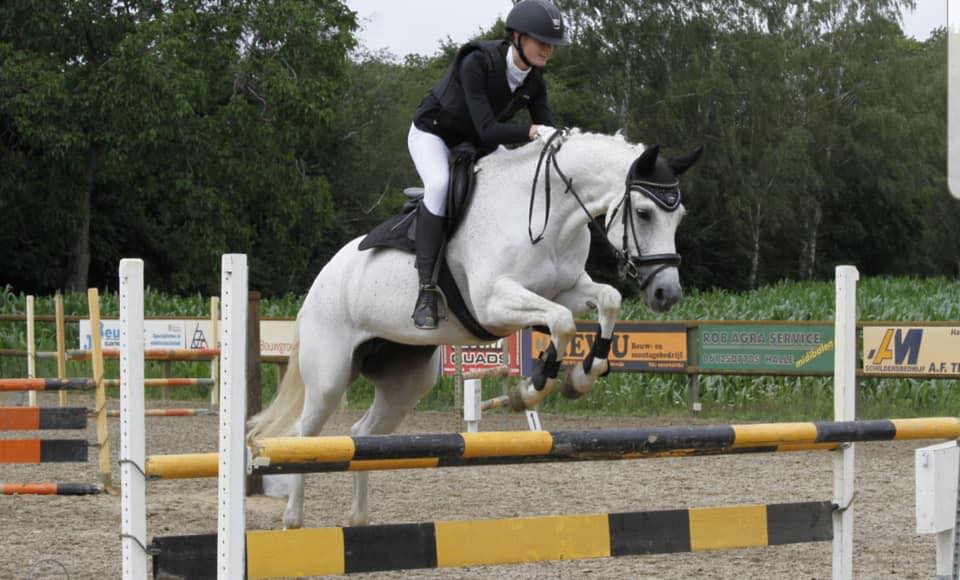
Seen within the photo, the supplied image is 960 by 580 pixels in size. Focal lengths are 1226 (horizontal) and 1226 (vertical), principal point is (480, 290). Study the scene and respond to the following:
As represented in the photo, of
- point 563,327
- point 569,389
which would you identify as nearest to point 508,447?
point 563,327

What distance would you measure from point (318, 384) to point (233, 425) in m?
2.49

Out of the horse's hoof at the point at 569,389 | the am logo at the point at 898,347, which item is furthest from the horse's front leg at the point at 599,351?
the am logo at the point at 898,347

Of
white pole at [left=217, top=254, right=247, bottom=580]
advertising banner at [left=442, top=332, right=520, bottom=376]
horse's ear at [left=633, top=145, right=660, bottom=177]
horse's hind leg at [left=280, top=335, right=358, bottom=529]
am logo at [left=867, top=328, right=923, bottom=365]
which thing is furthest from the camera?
advertising banner at [left=442, top=332, right=520, bottom=376]

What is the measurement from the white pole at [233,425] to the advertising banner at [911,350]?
913cm

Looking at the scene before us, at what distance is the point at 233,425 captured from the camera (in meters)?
2.88

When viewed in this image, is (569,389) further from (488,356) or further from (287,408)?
(488,356)

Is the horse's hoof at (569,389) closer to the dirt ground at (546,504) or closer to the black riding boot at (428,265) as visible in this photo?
the black riding boot at (428,265)

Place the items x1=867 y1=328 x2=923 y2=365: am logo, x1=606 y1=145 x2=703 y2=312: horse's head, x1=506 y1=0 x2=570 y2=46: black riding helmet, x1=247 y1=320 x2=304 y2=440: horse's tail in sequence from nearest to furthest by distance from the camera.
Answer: x1=606 y1=145 x2=703 y2=312: horse's head, x1=506 y1=0 x2=570 y2=46: black riding helmet, x1=247 y1=320 x2=304 y2=440: horse's tail, x1=867 y1=328 x2=923 y2=365: am logo

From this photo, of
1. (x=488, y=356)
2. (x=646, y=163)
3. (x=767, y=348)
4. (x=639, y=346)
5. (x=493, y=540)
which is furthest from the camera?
(x=639, y=346)

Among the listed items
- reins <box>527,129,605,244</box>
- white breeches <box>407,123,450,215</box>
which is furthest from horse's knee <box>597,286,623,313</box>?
white breeches <box>407,123,450,215</box>

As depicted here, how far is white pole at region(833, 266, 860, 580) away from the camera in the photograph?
12.3 ft

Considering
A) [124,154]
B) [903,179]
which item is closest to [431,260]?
[124,154]

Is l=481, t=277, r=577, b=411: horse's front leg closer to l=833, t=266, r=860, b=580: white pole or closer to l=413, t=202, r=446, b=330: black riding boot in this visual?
l=413, t=202, r=446, b=330: black riding boot

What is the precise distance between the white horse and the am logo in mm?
6918
